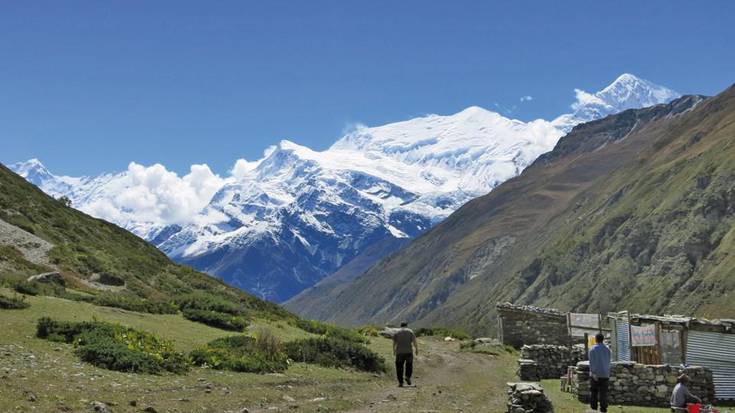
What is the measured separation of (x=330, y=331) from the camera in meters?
40.2

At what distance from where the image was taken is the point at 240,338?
29781 millimetres

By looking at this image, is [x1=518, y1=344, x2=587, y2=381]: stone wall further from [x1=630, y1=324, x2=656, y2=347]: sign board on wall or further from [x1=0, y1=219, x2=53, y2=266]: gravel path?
[x1=0, y1=219, x2=53, y2=266]: gravel path

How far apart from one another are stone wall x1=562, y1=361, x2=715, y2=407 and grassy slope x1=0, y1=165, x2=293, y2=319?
2386 cm

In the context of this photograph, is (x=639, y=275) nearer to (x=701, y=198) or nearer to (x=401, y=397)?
(x=701, y=198)

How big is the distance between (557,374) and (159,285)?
27209mm

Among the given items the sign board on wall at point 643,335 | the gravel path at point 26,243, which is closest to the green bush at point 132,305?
the gravel path at point 26,243

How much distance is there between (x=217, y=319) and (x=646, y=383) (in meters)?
19.5

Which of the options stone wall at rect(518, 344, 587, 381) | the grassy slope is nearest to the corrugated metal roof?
stone wall at rect(518, 344, 587, 381)

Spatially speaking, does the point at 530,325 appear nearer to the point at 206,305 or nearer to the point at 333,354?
the point at 333,354

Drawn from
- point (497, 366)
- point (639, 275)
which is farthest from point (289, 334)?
point (639, 275)

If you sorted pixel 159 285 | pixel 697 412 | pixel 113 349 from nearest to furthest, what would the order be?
pixel 697 412 → pixel 113 349 → pixel 159 285

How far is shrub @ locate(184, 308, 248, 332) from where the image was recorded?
35.9 m

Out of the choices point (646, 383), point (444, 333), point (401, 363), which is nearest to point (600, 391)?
point (646, 383)

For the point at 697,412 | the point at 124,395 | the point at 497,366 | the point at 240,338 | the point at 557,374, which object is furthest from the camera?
the point at 497,366
